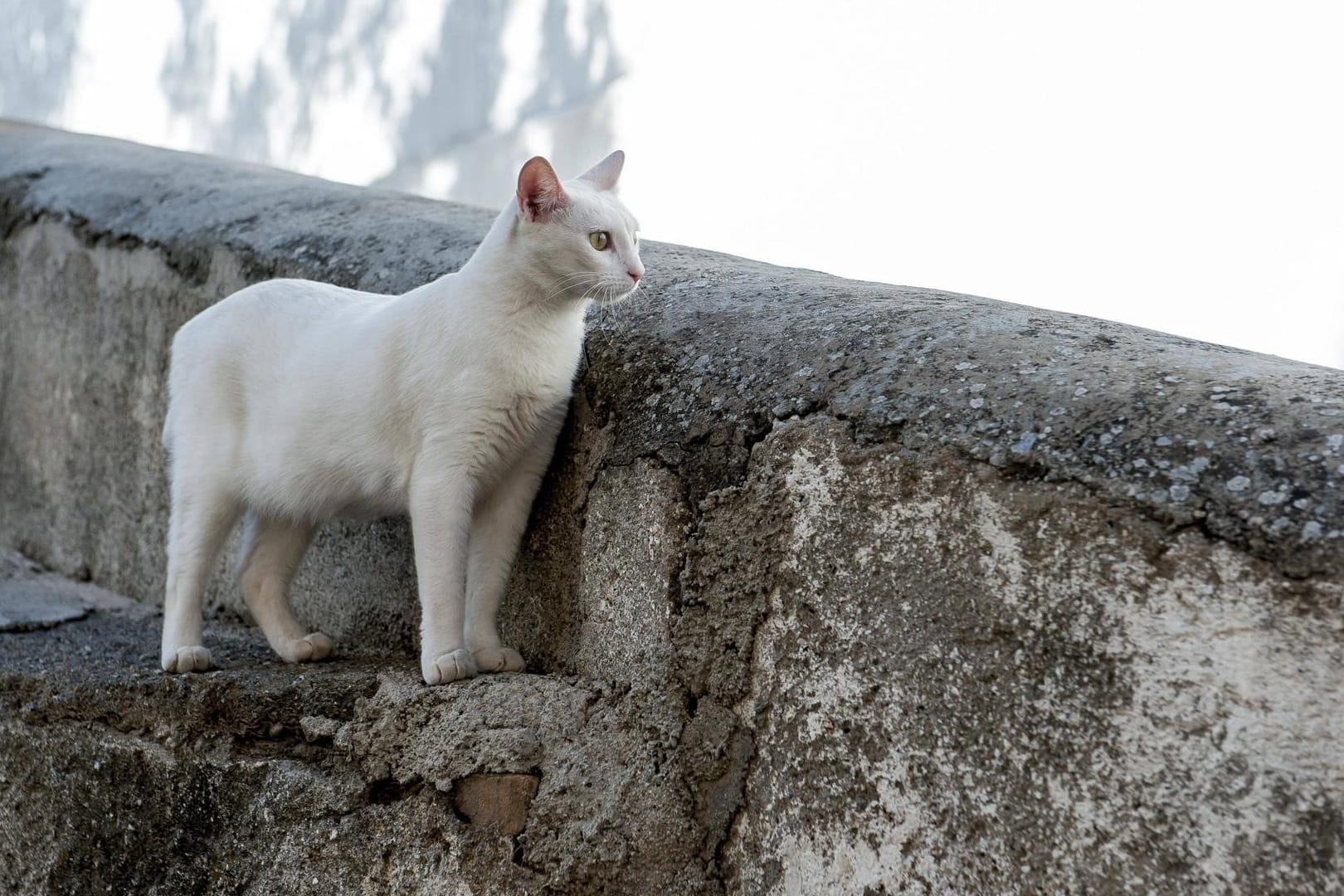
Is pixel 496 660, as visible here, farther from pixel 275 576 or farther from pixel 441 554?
pixel 275 576

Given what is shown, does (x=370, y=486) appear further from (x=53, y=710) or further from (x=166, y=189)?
(x=166, y=189)

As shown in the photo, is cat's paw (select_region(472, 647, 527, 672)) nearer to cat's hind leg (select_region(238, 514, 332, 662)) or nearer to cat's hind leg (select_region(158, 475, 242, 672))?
cat's hind leg (select_region(238, 514, 332, 662))

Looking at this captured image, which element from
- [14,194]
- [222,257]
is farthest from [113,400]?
[14,194]

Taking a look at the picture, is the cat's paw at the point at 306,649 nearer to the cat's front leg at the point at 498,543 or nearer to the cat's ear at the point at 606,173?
the cat's front leg at the point at 498,543

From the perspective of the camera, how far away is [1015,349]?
5.97 ft

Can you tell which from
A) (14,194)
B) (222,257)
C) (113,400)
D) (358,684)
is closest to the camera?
(358,684)

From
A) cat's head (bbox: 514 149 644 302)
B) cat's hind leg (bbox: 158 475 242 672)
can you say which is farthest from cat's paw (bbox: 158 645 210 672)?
cat's head (bbox: 514 149 644 302)

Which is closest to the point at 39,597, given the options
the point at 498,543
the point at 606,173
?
the point at 498,543

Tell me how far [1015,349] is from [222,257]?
1987 millimetres

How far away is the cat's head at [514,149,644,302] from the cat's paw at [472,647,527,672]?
0.61 metres

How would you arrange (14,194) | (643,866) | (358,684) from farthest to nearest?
(14,194), (358,684), (643,866)

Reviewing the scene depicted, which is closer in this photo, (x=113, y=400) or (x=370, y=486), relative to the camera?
(x=370, y=486)

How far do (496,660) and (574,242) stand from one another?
709mm

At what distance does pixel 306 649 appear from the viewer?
2.53m
